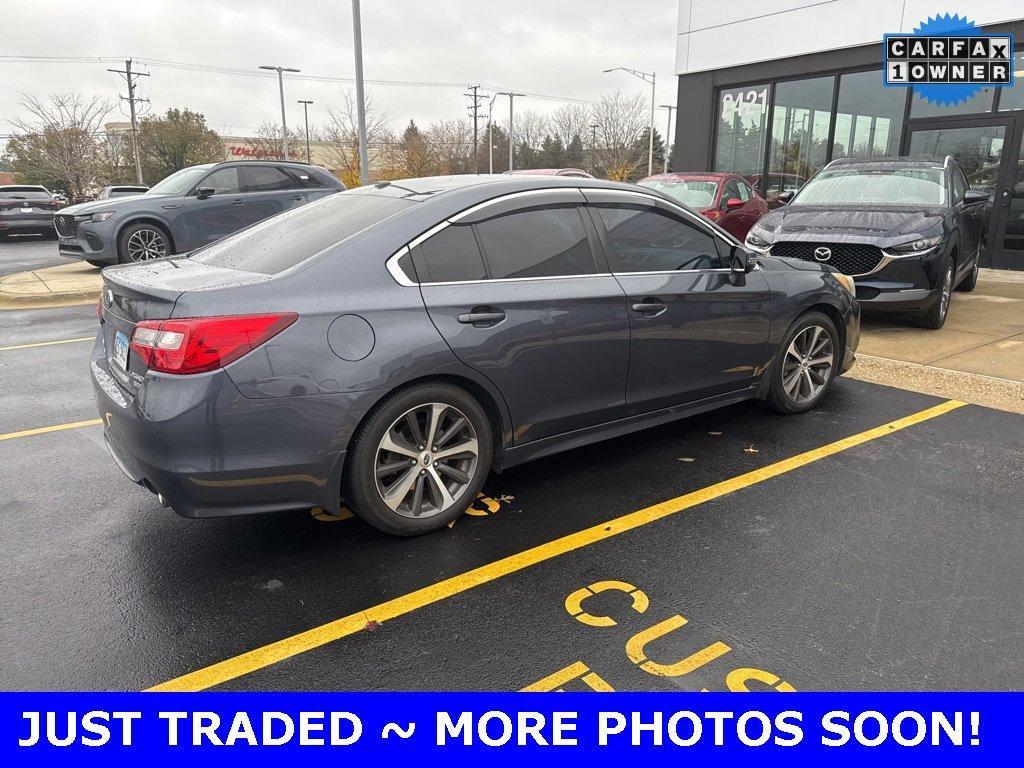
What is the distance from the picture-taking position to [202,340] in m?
2.95

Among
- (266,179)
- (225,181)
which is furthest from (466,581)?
(266,179)

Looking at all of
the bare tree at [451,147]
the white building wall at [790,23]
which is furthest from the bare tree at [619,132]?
the white building wall at [790,23]

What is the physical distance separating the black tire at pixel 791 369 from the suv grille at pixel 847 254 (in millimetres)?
2369

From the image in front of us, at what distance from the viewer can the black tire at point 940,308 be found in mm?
7750

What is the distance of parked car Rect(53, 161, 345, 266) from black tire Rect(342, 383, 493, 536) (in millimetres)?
8858

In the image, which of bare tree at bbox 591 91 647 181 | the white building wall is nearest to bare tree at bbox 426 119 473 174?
bare tree at bbox 591 91 647 181

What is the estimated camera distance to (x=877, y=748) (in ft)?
7.67

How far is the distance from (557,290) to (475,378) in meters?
0.66

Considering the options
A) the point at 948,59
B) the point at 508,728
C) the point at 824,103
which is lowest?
the point at 508,728

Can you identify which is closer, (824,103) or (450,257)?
(450,257)

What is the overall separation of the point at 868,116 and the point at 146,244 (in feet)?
41.8

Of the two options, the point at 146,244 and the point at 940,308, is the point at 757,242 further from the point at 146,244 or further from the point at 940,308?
the point at 146,244

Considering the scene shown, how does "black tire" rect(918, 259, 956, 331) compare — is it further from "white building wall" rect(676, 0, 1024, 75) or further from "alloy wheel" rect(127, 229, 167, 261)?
"alloy wheel" rect(127, 229, 167, 261)

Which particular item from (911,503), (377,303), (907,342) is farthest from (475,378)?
(907,342)
